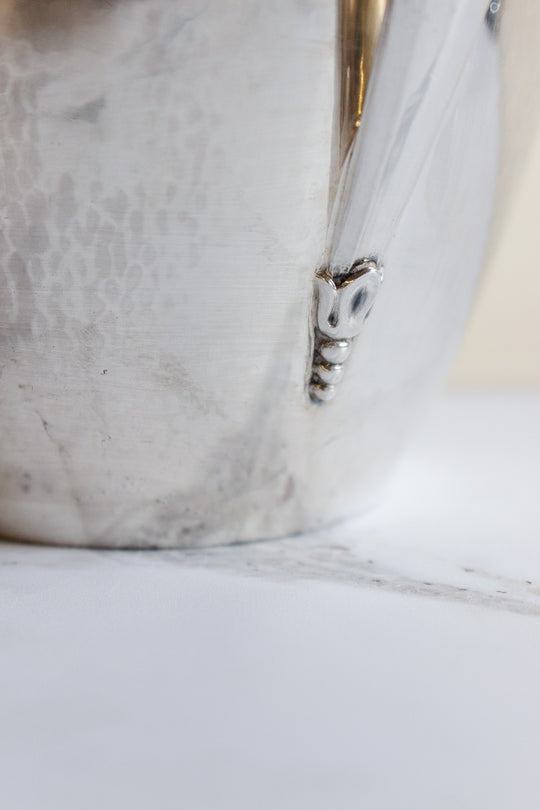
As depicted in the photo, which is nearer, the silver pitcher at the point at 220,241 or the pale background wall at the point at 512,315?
the silver pitcher at the point at 220,241

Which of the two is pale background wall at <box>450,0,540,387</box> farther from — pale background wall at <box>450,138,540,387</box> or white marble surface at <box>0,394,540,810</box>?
white marble surface at <box>0,394,540,810</box>

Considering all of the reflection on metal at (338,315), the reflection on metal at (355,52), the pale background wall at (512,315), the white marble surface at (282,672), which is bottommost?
the white marble surface at (282,672)

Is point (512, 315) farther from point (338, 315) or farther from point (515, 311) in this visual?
point (338, 315)

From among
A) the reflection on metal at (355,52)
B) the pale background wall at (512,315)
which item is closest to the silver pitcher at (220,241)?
the reflection on metal at (355,52)

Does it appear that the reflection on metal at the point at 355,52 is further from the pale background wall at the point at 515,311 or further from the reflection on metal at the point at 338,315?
the pale background wall at the point at 515,311

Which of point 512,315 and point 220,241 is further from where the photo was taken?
A: point 512,315

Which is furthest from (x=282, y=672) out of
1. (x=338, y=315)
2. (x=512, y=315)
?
(x=512, y=315)
